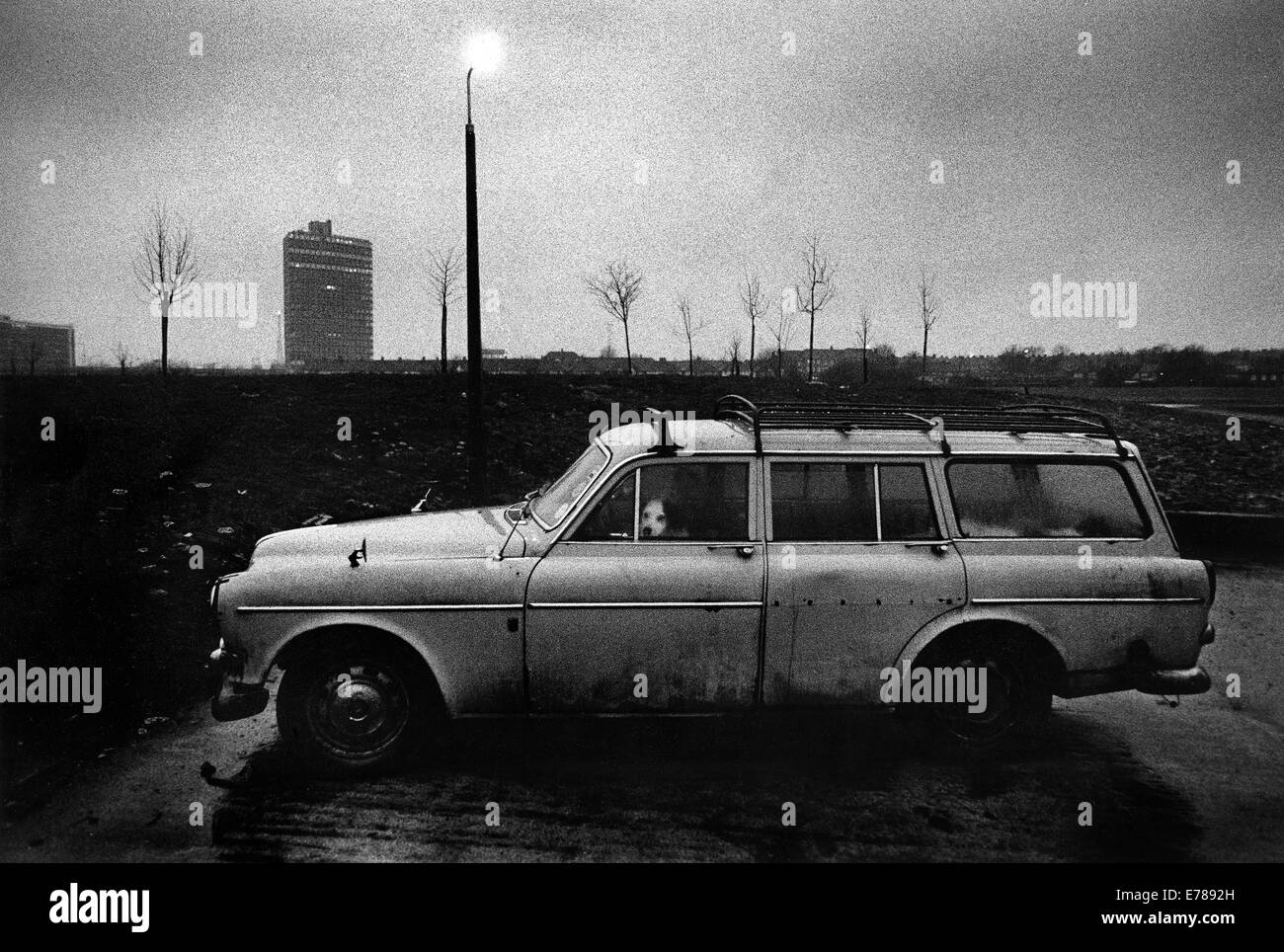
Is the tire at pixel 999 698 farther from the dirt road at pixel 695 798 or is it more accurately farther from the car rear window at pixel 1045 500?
the car rear window at pixel 1045 500

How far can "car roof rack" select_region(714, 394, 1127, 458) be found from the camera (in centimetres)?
456

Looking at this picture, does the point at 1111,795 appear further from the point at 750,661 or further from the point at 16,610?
the point at 16,610

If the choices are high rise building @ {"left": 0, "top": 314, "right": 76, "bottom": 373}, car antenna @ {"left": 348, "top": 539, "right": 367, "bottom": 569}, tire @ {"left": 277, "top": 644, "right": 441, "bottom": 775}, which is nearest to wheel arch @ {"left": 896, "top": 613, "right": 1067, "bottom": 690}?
tire @ {"left": 277, "top": 644, "right": 441, "bottom": 775}

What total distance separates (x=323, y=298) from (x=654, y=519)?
9087 cm

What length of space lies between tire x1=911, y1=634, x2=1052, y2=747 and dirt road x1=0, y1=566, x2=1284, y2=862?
149 mm

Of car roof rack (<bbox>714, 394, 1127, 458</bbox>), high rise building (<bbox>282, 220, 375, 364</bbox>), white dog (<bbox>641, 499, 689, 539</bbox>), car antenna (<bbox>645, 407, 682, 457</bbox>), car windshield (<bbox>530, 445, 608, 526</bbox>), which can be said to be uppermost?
high rise building (<bbox>282, 220, 375, 364</bbox>)

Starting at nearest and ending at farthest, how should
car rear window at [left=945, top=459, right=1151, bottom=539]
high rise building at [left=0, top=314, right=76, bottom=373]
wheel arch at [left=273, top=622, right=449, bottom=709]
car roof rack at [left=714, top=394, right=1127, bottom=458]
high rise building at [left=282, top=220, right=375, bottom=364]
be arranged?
wheel arch at [left=273, top=622, right=449, bottom=709] < car rear window at [left=945, top=459, right=1151, bottom=539] < car roof rack at [left=714, top=394, right=1127, bottom=458] < high rise building at [left=0, top=314, right=76, bottom=373] < high rise building at [left=282, top=220, right=375, bottom=364]

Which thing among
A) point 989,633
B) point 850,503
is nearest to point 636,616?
point 850,503

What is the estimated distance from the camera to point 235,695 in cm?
406

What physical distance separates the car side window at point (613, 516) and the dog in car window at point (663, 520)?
76 mm

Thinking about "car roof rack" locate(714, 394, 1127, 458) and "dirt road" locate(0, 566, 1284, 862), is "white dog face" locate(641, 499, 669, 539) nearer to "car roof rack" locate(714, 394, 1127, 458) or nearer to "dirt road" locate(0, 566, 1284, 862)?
"car roof rack" locate(714, 394, 1127, 458)
